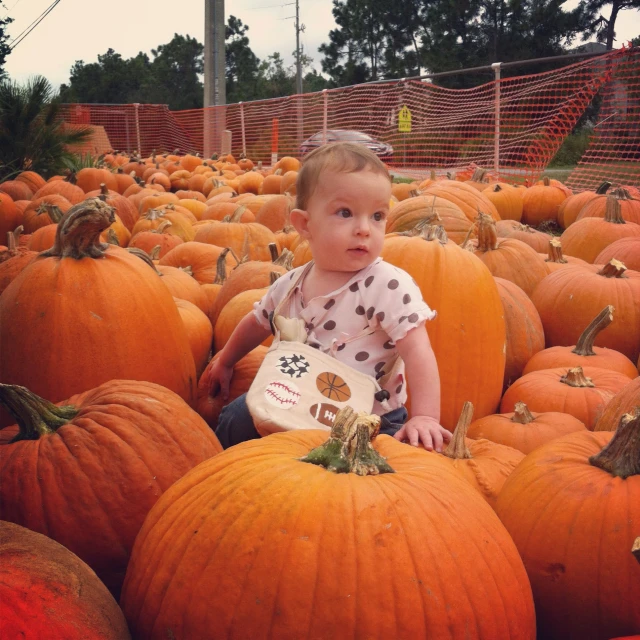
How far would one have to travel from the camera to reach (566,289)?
4070 mm

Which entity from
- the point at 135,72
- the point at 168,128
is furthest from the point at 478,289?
the point at 135,72

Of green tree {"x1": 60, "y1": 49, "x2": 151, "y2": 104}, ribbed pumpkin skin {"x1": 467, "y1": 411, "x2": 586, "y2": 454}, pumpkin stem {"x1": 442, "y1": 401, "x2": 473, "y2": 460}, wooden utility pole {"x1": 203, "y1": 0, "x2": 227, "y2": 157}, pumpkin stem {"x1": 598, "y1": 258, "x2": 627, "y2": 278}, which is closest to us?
pumpkin stem {"x1": 442, "y1": 401, "x2": 473, "y2": 460}

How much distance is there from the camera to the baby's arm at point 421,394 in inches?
86.2

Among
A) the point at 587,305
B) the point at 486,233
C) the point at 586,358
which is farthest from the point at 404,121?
the point at 586,358

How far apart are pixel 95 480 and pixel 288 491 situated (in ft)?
2.10

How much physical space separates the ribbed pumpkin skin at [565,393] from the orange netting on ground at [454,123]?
798 centimetres

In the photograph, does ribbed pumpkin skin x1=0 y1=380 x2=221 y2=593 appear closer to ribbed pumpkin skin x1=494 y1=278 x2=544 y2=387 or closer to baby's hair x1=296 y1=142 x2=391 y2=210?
baby's hair x1=296 y1=142 x2=391 y2=210

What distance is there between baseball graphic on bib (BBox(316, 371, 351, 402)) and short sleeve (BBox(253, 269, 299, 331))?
514 mm

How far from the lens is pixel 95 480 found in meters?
1.83

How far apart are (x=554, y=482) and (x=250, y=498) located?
0.83 meters

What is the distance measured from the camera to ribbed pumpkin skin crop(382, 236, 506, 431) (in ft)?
9.77

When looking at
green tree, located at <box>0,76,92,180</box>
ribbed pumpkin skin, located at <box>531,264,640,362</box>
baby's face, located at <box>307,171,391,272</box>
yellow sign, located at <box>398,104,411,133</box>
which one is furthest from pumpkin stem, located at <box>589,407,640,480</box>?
yellow sign, located at <box>398,104,411,133</box>

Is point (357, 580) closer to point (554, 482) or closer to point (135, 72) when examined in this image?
point (554, 482)

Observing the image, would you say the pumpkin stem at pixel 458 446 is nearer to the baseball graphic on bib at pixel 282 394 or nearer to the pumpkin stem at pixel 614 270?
the baseball graphic on bib at pixel 282 394
